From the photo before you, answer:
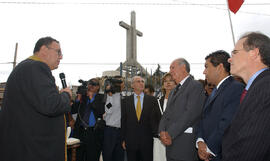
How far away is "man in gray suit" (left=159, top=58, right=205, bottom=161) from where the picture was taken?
7.97 ft

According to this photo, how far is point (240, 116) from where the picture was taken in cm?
119

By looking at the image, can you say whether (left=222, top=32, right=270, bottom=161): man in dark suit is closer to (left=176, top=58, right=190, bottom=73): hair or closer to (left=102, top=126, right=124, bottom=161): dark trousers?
(left=176, top=58, right=190, bottom=73): hair

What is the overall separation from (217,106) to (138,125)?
174 centimetres

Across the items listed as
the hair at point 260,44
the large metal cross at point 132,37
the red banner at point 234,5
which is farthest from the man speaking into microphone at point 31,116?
the large metal cross at point 132,37

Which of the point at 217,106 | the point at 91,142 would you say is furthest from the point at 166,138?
the point at 91,142

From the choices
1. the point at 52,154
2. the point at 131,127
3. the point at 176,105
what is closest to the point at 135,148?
the point at 131,127

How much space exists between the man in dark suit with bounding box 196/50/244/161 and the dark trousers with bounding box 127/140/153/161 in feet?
4.40

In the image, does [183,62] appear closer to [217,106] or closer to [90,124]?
[217,106]

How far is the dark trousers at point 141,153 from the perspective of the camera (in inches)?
133

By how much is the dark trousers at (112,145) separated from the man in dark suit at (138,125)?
333 millimetres

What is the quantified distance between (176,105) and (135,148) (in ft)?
4.13

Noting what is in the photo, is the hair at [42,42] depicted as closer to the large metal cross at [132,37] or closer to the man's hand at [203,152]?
the man's hand at [203,152]

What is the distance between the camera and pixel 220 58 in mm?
2242

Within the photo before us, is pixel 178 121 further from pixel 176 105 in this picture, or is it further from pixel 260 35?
pixel 260 35
